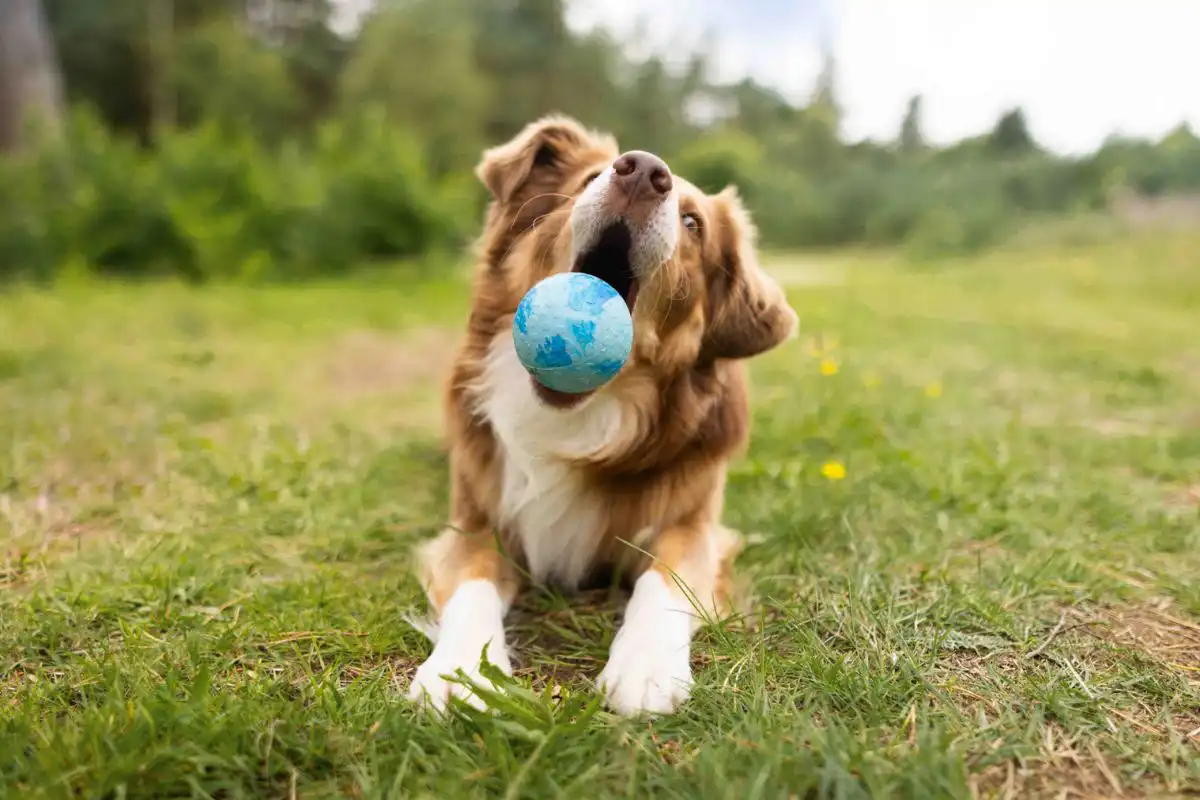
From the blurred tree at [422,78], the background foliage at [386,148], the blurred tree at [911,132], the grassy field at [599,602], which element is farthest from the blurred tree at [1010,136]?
the grassy field at [599,602]

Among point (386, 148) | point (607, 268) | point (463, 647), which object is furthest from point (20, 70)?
point (463, 647)

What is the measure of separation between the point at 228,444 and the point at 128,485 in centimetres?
72

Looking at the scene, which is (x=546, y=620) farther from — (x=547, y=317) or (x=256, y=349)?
(x=256, y=349)

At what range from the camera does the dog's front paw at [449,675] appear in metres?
1.82

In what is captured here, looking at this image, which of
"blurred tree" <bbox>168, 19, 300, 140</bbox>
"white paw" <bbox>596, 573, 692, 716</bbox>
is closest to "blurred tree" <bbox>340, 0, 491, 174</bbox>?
"blurred tree" <bbox>168, 19, 300, 140</bbox>

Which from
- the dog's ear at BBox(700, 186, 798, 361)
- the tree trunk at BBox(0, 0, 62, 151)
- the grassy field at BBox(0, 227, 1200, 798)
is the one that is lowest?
the grassy field at BBox(0, 227, 1200, 798)

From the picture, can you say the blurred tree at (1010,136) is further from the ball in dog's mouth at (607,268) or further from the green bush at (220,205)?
the ball in dog's mouth at (607,268)

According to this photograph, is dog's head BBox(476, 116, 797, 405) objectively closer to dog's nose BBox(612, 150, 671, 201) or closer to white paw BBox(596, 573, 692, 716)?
dog's nose BBox(612, 150, 671, 201)

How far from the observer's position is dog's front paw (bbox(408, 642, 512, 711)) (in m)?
1.82

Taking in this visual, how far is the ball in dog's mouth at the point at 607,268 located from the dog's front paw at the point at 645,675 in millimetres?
745

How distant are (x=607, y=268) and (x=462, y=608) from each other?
109 centimetres

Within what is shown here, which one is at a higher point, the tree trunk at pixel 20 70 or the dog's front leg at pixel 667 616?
the tree trunk at pixel 20 70

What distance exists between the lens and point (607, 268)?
8.24 ft

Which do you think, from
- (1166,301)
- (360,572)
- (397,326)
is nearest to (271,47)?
(397,326)
